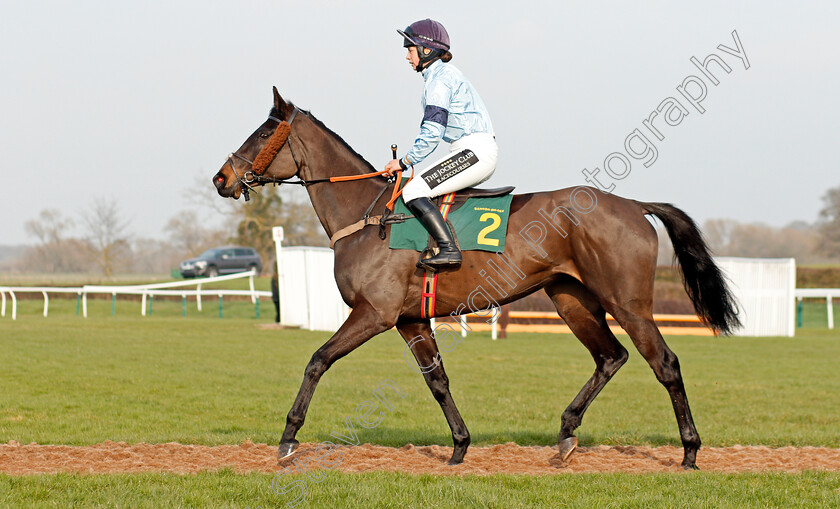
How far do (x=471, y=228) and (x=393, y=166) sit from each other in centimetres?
69

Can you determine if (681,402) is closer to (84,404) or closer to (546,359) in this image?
(84,404)

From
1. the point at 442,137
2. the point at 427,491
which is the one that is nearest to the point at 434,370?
the point at 427,491

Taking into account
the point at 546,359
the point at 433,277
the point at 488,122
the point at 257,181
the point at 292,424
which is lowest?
the point at 546,359

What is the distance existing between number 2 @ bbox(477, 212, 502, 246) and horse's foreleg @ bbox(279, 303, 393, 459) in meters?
0.85

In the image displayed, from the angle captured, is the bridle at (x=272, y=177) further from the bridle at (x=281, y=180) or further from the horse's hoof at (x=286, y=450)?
the horse's hoof at (x=286, y=450)

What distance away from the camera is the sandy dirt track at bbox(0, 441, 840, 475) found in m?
5.03

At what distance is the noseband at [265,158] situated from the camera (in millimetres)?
5543

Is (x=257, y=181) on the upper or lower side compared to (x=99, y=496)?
upper

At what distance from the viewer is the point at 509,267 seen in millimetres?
5242

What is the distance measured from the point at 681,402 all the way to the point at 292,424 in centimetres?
260

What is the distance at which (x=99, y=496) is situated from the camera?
417 centimetres

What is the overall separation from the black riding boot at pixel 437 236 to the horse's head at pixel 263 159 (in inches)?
44.5

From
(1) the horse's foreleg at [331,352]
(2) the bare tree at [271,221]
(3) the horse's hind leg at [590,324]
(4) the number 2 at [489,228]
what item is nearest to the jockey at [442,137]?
(4) the number 2 at [489,228]

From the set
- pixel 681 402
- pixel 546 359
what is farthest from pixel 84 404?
pixel 546 359
